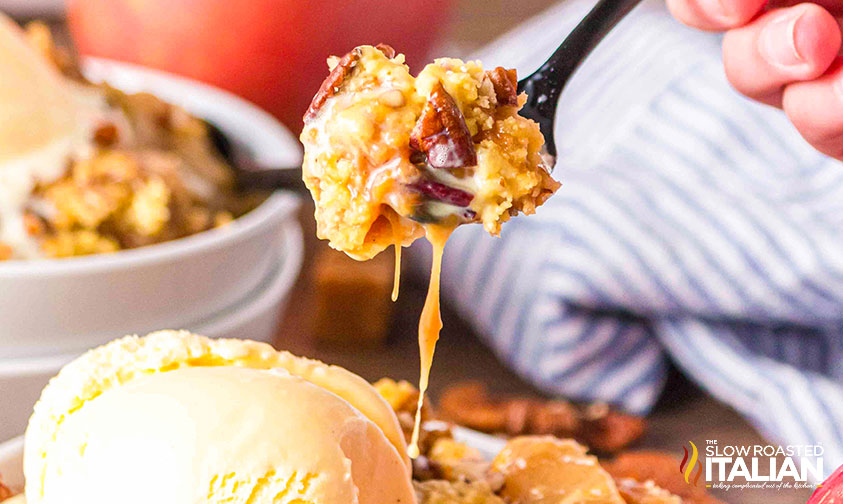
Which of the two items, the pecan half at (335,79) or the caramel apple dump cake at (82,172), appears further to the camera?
the caramel apple dump cake at (82,172)

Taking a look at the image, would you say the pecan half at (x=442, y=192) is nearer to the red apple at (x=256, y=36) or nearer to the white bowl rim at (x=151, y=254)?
the white bowl rim at (x=151, y=254)

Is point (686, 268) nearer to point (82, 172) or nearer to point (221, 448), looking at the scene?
point (82, 172)

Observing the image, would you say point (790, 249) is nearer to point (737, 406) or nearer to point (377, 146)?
point (737, 406)

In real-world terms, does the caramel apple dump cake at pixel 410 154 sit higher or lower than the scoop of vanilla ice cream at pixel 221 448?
higher

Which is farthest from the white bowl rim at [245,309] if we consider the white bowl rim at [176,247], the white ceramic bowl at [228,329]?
the white bowl rim at [176,247]

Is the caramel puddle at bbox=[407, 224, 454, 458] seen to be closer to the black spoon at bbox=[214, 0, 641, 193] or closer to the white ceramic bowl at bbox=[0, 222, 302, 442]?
the black spoon at bbox=[214, 0, 641, 193]

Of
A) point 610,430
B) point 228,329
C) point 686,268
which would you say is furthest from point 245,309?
point 686,268
